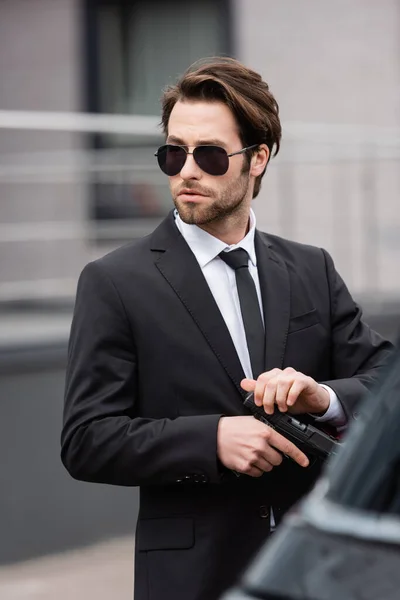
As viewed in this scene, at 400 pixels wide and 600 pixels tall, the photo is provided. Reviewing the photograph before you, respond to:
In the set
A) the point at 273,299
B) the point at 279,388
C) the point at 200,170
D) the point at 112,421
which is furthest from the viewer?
the point at 273,299

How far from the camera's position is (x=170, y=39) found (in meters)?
10.1

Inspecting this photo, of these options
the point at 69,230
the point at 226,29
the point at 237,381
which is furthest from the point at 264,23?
the point at 237,381

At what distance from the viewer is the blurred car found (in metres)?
1.39

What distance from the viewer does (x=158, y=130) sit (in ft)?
25.1

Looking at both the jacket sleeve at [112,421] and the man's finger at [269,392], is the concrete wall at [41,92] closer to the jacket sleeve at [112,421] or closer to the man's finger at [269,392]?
the jacket sleeve at [112,421]

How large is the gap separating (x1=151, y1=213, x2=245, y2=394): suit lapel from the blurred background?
4333 millimetres

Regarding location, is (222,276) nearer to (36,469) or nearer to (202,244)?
(202,244)

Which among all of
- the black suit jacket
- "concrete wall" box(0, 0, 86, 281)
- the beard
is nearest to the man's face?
the beard

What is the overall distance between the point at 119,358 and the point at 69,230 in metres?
4.74

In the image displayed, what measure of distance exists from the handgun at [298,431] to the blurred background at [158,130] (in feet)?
15.2

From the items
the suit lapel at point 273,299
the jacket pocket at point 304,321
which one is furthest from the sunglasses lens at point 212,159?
the jacket pocket at point 304,321

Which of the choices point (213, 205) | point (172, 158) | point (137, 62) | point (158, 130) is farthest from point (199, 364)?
point (137, 62)

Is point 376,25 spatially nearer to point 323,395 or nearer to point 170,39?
point 170,39

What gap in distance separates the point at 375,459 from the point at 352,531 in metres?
0.09
